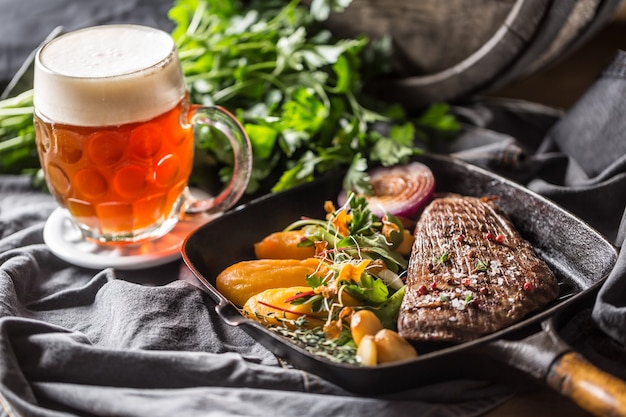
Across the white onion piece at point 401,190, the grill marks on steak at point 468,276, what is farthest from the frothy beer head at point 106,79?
the grill marks on steak at point 468,276

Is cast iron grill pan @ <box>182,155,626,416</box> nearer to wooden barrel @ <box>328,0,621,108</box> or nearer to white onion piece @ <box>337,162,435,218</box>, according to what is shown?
white onion piece @ <box>337,162,435,218</box>

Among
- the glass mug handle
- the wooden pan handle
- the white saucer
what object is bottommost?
the white saucer

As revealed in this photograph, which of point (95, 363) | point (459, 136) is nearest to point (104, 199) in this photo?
point (95, 363)

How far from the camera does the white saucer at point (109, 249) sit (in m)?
1.49

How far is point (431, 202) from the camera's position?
154 cm

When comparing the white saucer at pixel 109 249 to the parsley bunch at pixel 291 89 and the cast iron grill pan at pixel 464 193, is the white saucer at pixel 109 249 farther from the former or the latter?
the parsley bunch at pixel 291 89

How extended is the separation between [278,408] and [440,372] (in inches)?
9.2

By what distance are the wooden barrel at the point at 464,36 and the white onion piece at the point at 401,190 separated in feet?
1.46

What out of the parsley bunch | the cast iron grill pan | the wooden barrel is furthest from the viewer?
the wooden barrel

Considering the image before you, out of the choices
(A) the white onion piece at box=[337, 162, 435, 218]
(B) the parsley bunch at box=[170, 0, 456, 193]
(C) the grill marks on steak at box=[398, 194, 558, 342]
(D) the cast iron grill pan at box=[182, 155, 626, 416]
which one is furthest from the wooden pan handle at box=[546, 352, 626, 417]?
(B) the parsley bunch at box=[170, 0, 456, 193]

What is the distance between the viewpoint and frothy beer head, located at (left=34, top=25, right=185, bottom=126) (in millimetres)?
1379

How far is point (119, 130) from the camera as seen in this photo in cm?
141

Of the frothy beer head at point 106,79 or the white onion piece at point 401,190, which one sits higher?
the frothy beer head at point 106,79

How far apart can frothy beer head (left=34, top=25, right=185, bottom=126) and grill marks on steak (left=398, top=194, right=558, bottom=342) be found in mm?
529
